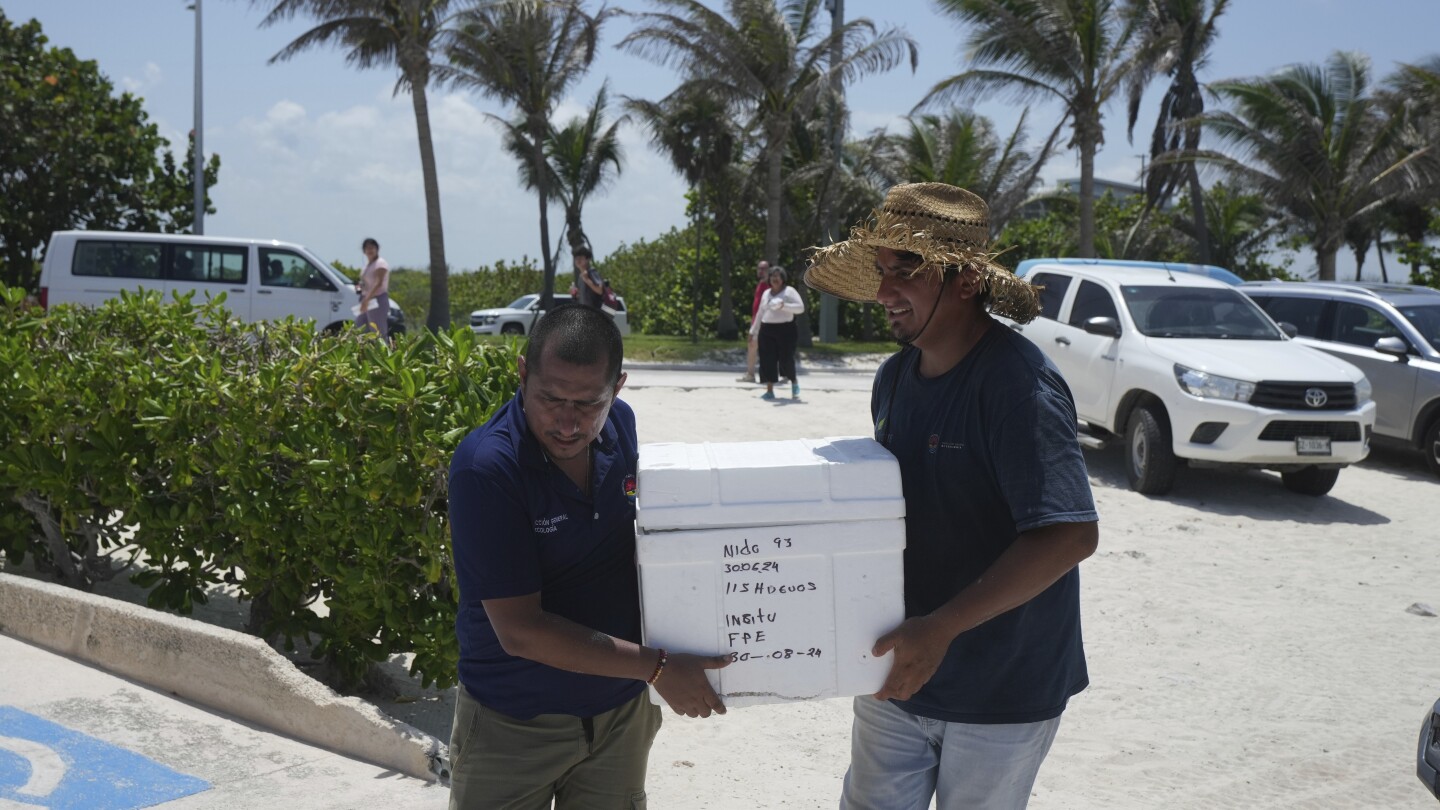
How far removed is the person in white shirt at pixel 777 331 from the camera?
48.1ft

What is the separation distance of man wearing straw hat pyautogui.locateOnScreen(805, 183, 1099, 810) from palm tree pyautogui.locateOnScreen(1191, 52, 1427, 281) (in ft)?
86.6

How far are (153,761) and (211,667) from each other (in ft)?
1.63

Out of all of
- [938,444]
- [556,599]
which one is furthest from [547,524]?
[938,444]

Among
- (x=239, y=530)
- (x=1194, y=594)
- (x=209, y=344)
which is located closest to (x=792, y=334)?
(x=1194, y=594)

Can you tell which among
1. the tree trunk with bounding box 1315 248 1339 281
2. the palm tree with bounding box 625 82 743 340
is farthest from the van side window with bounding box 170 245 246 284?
the tree trunk with bounding box 1315 248 1339 281

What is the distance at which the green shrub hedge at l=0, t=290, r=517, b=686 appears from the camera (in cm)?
421

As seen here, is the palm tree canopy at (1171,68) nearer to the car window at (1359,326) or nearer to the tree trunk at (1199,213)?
the tree trunk at (1199,213)

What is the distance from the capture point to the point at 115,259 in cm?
1864

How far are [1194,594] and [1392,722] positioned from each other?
1.88m

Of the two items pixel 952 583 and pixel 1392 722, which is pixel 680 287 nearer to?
pixel 1392 722

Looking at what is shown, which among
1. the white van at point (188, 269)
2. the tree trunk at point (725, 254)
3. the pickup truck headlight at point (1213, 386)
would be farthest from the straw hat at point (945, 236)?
the tree trunk at point (725, 254)

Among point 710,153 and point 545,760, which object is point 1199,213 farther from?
point 545,760

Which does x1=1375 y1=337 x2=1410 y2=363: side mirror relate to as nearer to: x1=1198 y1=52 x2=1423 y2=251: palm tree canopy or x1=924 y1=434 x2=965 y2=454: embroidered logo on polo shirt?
x1=924 y1=434 x2=965 y2=454: embroidered logo on polo shirt

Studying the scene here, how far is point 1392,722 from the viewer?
5160mm
